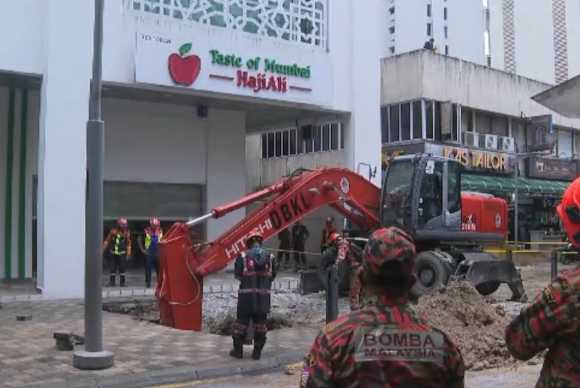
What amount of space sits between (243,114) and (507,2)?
1307 inches

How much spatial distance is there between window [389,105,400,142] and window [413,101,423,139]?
97 centimetres

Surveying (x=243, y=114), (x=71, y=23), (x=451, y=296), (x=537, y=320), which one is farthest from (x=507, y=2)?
(x=537, y=320)

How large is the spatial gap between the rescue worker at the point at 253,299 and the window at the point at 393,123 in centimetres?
2048

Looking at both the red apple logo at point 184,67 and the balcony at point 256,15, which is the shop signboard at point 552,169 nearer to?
the balcony at point 256,15

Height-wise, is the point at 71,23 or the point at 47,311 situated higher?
the point at 71,23

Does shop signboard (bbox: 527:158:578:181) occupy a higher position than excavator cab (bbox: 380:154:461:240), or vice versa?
shop signboard (bbox: 527:158:578:181)

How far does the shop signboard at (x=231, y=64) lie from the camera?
1700 centimetres

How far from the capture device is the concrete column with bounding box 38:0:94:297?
15773 millimetres

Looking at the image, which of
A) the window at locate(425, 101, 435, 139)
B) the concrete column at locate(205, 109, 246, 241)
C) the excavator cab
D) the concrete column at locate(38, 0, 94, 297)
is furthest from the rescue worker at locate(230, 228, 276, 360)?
the window at locate(425, 101, 435, 139)

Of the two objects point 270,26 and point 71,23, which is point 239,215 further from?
point 71,23

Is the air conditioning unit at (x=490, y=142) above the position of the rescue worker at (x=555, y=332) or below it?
above

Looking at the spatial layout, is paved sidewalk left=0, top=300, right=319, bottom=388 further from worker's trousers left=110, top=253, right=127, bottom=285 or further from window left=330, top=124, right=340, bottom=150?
window left=330, top=124, right=340, bottom=150

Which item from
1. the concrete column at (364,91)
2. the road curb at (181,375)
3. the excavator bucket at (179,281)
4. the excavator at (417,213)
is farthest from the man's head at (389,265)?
the concrete column at (364,91)

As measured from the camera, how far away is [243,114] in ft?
75.4
